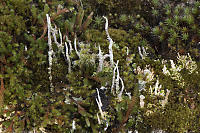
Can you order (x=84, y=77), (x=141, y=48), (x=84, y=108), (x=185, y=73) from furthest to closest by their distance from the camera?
(x=141, y=48)
(x=185, y=73)
(x=84, y=77)
(x=84, y=108)

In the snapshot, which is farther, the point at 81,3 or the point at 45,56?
the point at 81,3

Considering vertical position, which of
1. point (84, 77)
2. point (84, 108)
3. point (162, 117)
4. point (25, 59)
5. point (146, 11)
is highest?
point (146, 11)

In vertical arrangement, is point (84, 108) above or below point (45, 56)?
below

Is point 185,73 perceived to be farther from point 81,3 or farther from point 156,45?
point 81,3

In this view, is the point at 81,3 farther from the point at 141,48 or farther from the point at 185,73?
the point at 185,73

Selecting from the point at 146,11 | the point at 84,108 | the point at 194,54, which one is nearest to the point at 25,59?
the point at 84,108

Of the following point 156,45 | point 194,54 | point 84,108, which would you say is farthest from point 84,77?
point 194,54

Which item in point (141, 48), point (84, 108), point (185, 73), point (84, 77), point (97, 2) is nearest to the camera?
point (84, 108)
